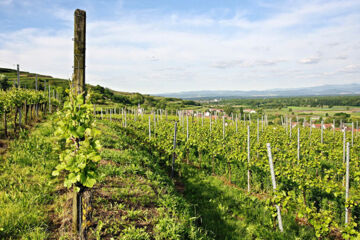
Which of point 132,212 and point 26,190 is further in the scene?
point 26,190

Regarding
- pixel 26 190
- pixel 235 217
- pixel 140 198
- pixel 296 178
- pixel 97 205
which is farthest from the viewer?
pixel 296 178

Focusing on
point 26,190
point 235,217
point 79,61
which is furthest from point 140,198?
point 79,61

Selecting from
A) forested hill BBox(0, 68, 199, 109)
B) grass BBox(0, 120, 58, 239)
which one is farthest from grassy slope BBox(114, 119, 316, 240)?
forested hill BBox(0, 68, 199, 109)

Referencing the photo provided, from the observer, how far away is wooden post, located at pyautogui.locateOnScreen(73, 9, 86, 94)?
144 inches

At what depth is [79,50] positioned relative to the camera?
3730mm

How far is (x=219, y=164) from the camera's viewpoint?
9.79 metres

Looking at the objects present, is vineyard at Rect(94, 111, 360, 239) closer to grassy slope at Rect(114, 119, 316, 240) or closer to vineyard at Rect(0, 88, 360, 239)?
vineyard at Rect(0, 88, 360, 239)

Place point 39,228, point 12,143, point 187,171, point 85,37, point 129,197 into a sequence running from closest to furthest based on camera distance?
point 39,228
point 85,37
point 129,197
point 12,143
point 187,171

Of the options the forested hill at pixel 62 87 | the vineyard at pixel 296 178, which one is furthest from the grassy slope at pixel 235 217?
the forested hill at pixel 62 87

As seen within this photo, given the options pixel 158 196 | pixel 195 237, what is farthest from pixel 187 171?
pixel 195 237

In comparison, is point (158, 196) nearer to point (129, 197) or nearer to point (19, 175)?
point (129, 197)

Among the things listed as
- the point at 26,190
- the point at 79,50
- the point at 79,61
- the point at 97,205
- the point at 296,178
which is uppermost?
the point at 79,50

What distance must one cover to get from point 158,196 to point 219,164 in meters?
5.27

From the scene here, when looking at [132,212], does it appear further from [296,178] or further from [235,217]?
[296,178]
